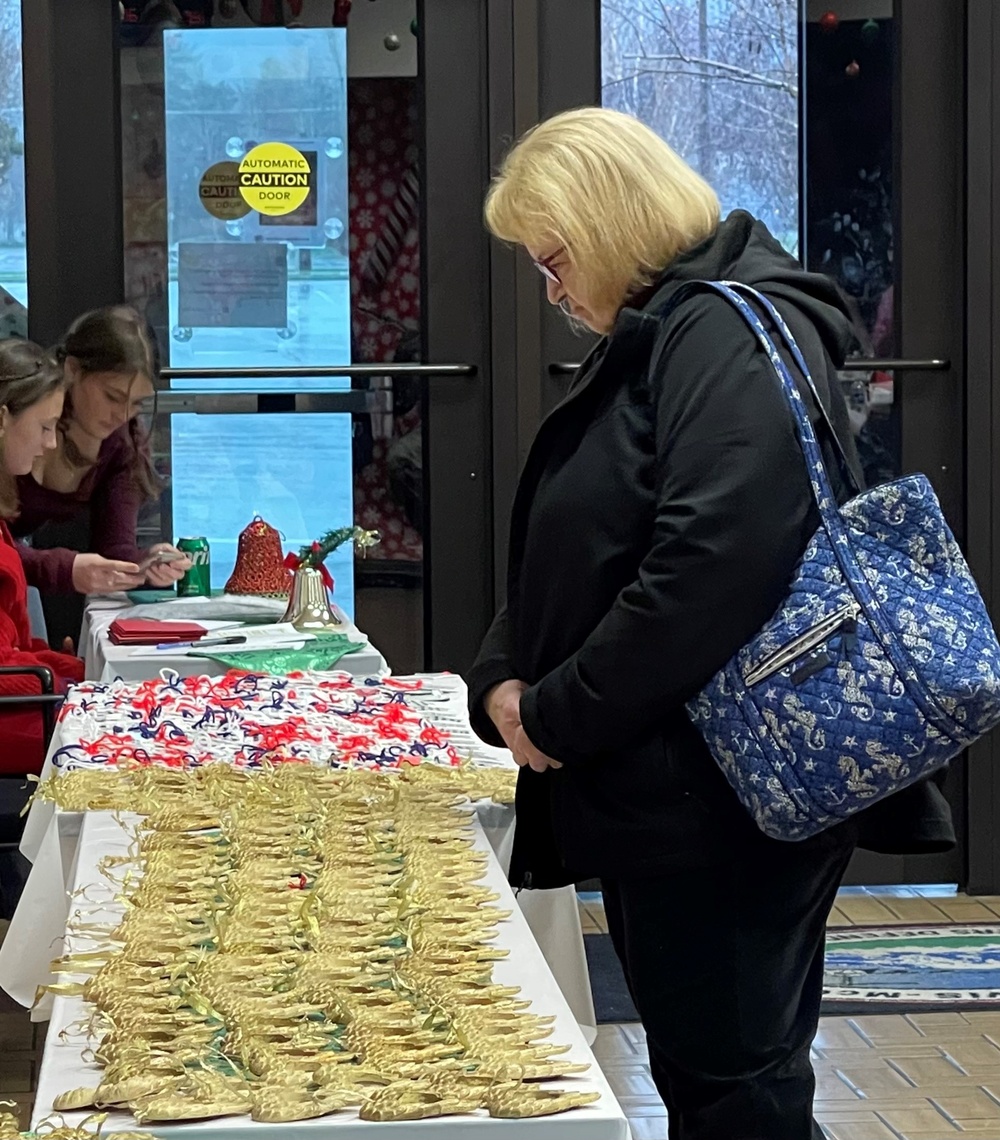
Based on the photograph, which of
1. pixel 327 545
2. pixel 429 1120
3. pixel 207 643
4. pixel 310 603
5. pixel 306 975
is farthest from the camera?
pixel 327 545

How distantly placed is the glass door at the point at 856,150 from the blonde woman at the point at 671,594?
2638mm

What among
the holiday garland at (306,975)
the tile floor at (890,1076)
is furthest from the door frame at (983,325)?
the holiday garland at (306,975)

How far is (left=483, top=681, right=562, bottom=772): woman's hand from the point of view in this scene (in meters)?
2.07

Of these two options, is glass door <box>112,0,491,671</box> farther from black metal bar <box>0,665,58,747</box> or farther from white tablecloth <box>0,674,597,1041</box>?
white tablecloth <box>0,674,597,1041</box>

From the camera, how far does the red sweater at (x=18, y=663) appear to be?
361 cm

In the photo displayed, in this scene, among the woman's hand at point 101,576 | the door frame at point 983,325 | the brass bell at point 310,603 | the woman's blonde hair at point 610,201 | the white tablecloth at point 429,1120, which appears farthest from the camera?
the door frame at point 983,325

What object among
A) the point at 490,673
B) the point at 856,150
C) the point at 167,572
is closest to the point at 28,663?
the point at 167,572

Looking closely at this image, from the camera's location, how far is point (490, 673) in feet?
7.25

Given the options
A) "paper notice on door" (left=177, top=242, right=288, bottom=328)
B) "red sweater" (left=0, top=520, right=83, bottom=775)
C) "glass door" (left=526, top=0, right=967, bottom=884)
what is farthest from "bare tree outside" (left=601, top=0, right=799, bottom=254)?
"red sweater" (left=0, top=520, right=83, bottom=775)

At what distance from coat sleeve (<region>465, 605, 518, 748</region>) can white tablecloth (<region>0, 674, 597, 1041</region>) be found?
0.12 m

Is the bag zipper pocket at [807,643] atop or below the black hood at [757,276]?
below

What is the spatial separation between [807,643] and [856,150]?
3211 millimetres

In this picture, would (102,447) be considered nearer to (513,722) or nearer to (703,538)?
(513,722)

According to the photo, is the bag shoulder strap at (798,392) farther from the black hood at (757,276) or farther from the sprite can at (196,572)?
the sprite can at (196,572)
